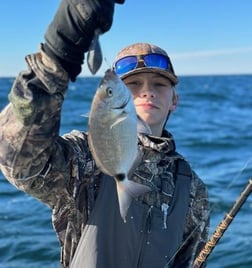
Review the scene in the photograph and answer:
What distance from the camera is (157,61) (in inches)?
156

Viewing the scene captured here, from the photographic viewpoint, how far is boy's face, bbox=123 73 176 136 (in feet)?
12.4

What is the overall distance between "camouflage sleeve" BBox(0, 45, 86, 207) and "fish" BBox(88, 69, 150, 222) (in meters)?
0.44

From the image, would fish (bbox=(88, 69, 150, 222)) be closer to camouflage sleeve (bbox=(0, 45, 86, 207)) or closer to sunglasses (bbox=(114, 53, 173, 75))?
camouflage sleeve (bbox=(0, 45, 86, 207))

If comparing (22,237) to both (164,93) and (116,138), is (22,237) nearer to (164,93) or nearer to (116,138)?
(164,93)

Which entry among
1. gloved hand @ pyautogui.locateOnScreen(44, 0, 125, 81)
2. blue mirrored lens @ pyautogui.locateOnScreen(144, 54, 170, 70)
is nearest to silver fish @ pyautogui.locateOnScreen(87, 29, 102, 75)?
gloved hand @ pyautogui.locateOnScreen(44, 0, 125, 81)

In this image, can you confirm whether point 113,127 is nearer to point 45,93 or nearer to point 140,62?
point 45,93

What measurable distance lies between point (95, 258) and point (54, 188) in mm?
521

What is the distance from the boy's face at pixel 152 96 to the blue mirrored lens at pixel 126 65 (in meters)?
0.05

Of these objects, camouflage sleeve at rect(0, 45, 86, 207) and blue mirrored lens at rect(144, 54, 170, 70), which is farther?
blue mirrored lens at rect(144, 54, 170, 70)

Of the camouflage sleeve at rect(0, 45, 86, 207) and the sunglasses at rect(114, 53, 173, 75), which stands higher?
the sunglasses at rect(114, 53, 173, 75)

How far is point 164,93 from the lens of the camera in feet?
13.0

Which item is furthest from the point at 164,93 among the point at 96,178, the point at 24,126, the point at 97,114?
the point at 97,114

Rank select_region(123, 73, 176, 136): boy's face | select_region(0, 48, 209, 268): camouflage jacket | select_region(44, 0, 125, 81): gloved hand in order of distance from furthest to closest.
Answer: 1. select_region(123, 73, 176, 136): boy's face
2. select_region(0, 48, 209, 268): camouflage jacket
3. select_region(44, 0, 125, 81): gloved hand

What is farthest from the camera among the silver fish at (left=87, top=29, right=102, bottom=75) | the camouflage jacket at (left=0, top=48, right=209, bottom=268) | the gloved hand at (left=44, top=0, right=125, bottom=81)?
the camouflage jacket at (left=0, top=48, right=209, bottom=268)
